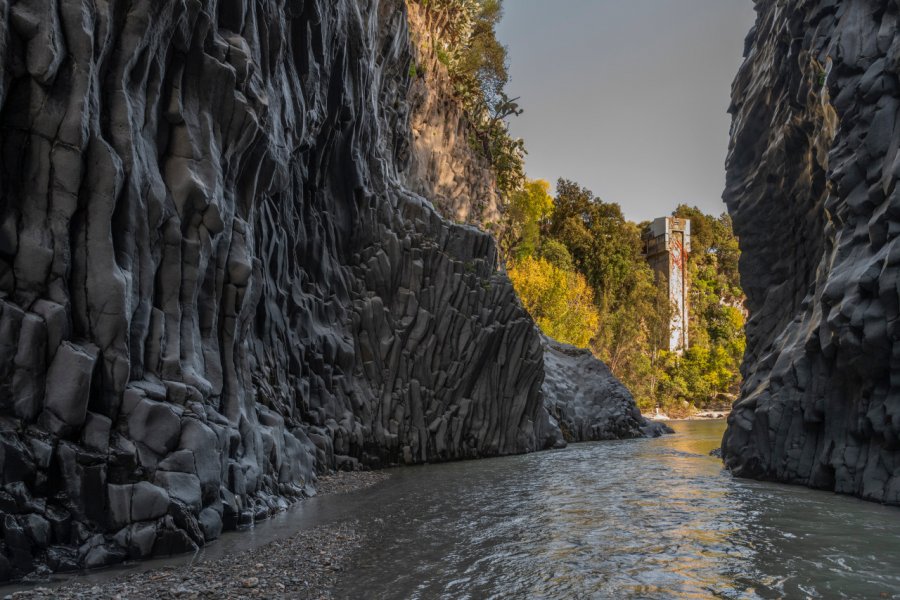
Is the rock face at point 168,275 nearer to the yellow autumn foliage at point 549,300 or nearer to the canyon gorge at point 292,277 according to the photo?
the canyon gorge at point 292,277

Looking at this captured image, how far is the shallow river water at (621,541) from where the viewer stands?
6.93 meters

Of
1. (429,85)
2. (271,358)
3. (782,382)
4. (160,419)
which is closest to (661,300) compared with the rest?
(429,85)

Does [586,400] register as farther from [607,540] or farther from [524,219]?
[607,540]

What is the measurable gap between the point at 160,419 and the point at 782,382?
13.3 meters

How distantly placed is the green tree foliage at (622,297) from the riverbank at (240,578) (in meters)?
35.8

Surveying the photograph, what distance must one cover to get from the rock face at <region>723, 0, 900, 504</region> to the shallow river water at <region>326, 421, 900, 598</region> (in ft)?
3.94

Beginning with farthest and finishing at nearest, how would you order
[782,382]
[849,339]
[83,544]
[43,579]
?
1. [782,382]
2. [849,339]
3. [83,544]
4. [43,579]

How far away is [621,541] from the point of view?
900cm

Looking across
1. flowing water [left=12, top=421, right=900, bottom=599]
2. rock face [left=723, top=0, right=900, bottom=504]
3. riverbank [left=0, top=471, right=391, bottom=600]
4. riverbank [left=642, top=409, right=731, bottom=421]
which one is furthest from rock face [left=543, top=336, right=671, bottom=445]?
riverbank [left=0, top=471, right=391, bottom=600]

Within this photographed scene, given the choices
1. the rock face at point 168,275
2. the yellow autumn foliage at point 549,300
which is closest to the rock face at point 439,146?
the yellow autumn foliage at point 549,300

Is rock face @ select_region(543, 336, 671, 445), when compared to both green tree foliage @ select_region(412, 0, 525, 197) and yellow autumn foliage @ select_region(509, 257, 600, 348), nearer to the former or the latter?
yellow autumn foliage @ select_region(509, 257, 600, 348)

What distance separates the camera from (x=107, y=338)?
8453mm

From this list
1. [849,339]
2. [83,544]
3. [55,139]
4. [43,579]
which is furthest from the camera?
[849,339]

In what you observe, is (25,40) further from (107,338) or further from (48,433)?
(48,433)
